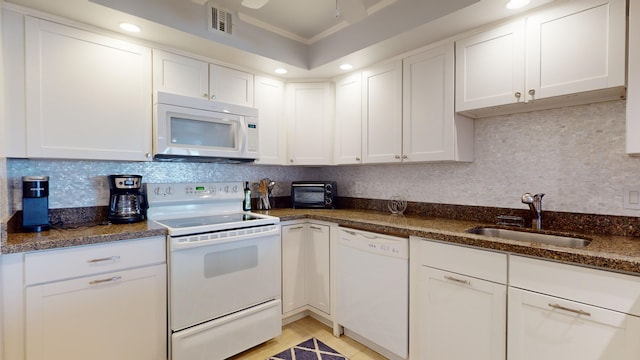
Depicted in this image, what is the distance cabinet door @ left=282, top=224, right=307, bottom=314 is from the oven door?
0.51ft

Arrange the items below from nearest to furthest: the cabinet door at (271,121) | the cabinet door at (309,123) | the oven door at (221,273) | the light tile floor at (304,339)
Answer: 1. the oven door at (221,273)
2. the light tile floor at (304,339)
3. the cabinet door at (271,121)
4. the cabinet door at (309,123)

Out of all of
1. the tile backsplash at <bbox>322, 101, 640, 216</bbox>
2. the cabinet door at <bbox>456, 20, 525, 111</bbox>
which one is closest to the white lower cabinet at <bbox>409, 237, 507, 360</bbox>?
the tile backsplash at <bbox>322, 101, 640, 216</bbox>

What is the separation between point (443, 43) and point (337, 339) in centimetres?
231

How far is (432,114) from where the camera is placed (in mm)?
2105

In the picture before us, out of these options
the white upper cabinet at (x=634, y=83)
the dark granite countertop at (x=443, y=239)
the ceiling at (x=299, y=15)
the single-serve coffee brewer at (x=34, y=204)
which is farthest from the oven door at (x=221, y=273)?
the white upper cabinet at (x=634, y=83)

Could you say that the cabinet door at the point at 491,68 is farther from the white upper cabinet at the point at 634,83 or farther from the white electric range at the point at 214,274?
the white electric range at the point at 214,274

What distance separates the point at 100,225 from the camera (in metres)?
1.90

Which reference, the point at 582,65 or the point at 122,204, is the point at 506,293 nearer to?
the point at 582,65

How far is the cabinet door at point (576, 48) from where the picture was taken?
141cm

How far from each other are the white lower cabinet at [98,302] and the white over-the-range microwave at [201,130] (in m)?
0.70

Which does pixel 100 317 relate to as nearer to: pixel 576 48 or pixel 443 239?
pixel 443 239

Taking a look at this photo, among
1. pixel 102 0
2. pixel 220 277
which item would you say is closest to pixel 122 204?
pixel 220 277

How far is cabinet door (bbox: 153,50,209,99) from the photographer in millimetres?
2094

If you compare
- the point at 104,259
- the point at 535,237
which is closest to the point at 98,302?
the point at 104,259
